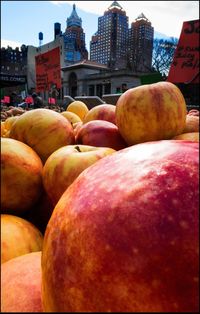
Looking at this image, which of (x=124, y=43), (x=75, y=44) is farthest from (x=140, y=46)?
(x=75, y=44)

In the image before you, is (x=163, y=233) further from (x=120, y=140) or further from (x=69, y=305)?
(x=120, y=140)

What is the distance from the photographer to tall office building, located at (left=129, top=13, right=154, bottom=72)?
110 feet

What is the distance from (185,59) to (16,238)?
4.98 ft

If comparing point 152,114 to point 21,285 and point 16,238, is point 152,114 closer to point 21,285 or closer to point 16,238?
point 16,238

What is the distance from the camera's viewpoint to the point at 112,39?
114ft

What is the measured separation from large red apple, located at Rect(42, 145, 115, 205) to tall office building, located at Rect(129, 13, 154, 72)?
33.6 metres

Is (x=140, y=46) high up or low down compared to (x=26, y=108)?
up

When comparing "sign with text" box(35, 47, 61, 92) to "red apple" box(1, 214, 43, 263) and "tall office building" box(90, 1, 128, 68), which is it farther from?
"tall office building" box(90, 1, 128, 68)

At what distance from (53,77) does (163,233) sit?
489cm

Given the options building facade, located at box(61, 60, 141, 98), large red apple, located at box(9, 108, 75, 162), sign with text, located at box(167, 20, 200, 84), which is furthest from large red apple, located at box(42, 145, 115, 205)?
building facade, located at box(61, 60, 141, 98)

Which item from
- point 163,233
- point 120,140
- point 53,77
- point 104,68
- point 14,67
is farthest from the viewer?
point 14,67

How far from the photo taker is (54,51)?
5.05 metres

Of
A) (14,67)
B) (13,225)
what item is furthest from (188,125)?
(14,67)

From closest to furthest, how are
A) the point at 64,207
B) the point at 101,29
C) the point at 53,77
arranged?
the point at 64,207, the point at 53,77, the point at 101,29
